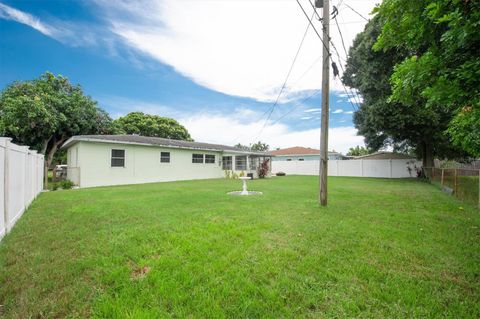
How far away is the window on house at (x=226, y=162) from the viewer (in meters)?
20.8

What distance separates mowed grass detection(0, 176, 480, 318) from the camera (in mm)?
2115

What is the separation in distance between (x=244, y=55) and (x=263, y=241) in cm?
1106

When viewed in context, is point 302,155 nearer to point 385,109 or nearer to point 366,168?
point 366,168

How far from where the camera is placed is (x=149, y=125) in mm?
28828

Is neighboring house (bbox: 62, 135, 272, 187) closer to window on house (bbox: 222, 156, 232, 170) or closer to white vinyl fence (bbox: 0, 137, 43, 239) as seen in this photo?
window on house (bbox: 222, 156, 232, 170)

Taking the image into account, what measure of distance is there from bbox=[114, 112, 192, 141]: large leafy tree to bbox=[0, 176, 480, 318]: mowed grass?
81.4ft

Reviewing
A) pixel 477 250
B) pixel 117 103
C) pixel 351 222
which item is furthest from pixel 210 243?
pixel 117 103

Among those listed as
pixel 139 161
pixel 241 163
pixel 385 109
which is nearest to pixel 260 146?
pixel 241 163

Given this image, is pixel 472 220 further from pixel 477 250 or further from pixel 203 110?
pixel 203 110

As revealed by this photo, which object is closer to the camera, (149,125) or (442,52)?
(442,52)

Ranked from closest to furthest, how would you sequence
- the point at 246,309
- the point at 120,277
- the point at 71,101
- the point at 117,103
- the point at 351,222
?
1. the point at 246,309
2. the point at 120,277
3. the point at 351,222
4. the point at 71,101
5. the point at 117,103

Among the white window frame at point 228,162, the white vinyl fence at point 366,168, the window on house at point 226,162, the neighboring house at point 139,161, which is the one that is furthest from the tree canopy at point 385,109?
the window on house at point 226,162

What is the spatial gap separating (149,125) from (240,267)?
29.0m

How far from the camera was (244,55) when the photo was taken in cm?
1227
